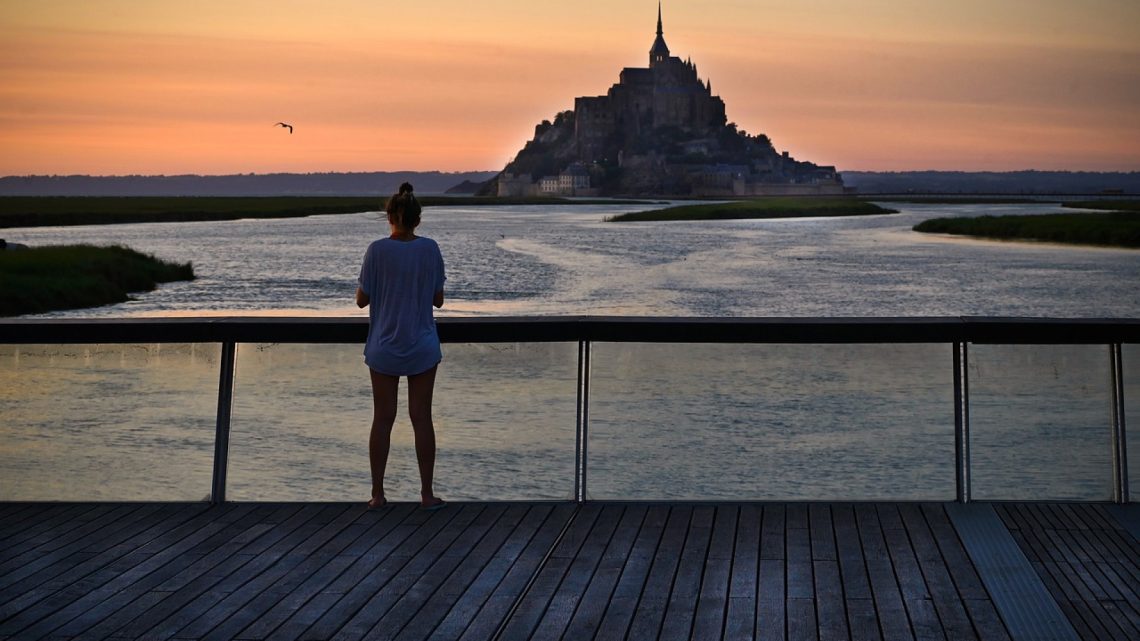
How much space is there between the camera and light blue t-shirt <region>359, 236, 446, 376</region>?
5.74 m

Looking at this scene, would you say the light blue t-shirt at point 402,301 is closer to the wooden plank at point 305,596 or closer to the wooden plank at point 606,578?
the wooden plank at point 305,596

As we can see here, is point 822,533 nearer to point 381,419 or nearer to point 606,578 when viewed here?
point 606,578

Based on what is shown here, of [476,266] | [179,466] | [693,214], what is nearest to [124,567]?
[179,466]

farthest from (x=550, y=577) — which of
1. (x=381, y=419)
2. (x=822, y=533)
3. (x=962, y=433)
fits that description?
(x=962, y=433)

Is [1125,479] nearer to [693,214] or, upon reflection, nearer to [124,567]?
[124,567]

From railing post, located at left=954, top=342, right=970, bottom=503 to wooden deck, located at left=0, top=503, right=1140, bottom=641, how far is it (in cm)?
14

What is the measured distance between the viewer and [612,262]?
71.3 metres

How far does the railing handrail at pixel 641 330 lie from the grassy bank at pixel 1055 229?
296 feet

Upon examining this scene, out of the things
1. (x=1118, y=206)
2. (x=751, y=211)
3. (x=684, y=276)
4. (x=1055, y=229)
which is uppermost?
(x=1118, y=206)

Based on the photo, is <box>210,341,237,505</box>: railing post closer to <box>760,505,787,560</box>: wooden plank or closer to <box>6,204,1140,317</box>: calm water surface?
<box>760,505,787,560</box>: wooden plank

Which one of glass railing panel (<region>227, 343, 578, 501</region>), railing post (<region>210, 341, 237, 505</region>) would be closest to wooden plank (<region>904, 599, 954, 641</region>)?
glass railing panel (<region>227, 343, 578, 501</region>)

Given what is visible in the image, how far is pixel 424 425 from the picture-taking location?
19.4ft

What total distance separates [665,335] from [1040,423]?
1.66 meters

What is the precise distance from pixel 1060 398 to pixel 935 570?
5.20 feet
